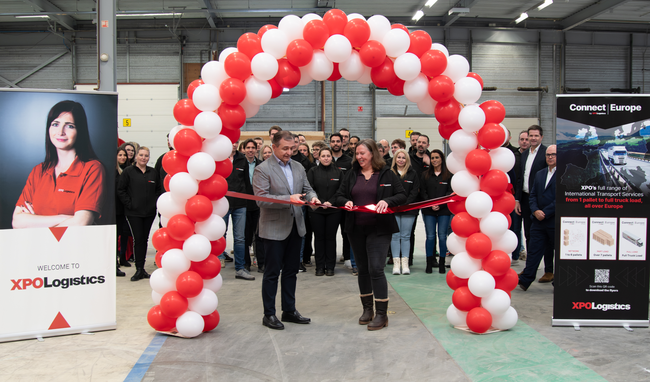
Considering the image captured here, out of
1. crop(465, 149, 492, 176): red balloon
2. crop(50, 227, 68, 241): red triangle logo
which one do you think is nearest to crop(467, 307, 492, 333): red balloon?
crop(465, 149, 492, 176): red balloon

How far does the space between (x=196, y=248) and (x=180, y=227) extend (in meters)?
0.21

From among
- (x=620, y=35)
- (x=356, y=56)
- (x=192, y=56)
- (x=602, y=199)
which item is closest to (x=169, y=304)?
(x=356, y=56)

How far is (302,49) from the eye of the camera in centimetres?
385

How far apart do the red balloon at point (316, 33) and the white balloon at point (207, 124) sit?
1016 millimetres

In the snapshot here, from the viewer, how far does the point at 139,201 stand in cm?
587

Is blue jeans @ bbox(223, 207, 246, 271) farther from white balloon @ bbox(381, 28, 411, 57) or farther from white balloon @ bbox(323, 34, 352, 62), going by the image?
white balloon @ bbox(381, 28, 411, 57)

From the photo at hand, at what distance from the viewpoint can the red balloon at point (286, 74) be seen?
399 centimetres

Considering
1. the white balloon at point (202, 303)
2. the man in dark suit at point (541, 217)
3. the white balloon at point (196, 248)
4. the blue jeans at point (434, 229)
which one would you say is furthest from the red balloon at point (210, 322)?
the man in dark suit at point (541, 217)

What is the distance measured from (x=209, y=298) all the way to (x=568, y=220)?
10.6 ft

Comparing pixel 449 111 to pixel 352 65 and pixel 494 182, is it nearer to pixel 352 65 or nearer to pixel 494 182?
pixel 494 182

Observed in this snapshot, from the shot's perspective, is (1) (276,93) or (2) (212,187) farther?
(1) (276,93)

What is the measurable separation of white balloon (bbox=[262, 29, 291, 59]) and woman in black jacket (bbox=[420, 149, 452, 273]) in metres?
3.10

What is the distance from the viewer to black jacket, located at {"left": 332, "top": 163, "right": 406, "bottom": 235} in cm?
410

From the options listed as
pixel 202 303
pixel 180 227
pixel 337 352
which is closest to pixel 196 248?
pixel 180 227
